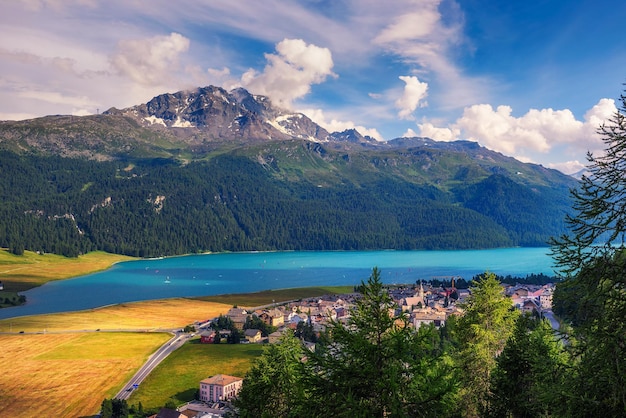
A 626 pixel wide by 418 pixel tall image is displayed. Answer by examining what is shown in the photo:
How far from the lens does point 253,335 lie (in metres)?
96.9

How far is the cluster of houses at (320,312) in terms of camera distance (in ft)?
203

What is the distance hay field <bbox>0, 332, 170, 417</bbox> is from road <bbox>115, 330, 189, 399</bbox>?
50.8 inches

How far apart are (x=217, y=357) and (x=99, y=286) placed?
109993mm

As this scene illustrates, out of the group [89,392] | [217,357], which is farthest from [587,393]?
[217,357]

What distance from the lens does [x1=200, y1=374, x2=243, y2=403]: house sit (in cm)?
6166

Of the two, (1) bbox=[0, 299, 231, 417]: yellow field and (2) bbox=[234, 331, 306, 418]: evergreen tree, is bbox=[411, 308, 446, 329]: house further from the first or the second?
(2) bbox=[234, 331, 306, 418]: evergreen tree

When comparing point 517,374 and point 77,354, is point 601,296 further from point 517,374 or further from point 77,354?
point 77,354

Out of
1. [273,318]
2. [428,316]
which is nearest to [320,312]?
[273,318]

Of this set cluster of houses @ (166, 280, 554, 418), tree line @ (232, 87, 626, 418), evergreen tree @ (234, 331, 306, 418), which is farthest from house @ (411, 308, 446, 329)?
tree line @ (232, 87, 626, 418)

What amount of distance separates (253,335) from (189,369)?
2238cm

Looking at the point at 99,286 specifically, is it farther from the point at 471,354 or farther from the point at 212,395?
the point at 471,354

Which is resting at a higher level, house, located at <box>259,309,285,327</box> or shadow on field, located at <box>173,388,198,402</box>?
house, located at <box>259,309,285,327</box>

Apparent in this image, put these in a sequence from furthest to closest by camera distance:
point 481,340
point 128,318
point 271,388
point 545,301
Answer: point 545,301 < point 128,318 < point 481,340 < point 271,388

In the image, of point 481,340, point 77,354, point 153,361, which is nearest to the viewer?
point 481,340
